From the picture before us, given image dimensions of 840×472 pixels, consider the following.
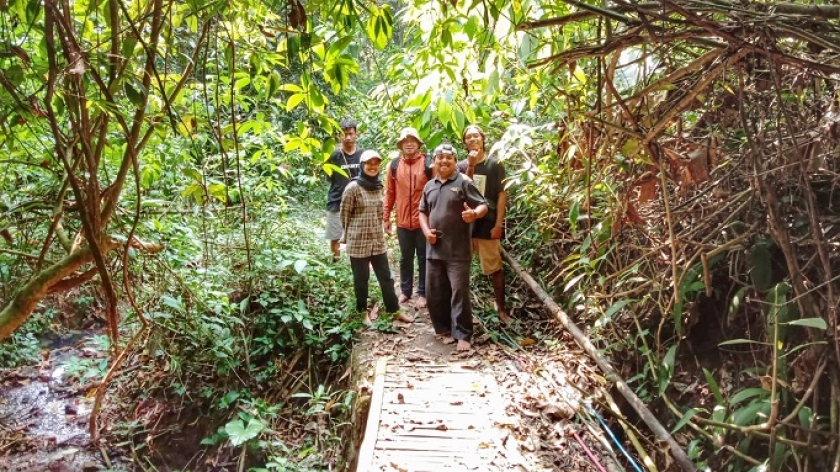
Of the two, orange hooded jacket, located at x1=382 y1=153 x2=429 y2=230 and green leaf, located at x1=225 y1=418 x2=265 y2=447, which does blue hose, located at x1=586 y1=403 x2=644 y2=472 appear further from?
green leaf, located at x1=225 y1=418 x2=265 y2=447

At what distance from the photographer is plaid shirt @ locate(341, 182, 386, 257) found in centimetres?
585

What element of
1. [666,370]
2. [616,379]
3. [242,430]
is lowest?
[242,430]

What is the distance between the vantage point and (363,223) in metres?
5.89

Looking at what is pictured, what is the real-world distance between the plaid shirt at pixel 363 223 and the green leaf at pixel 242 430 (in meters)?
1.92

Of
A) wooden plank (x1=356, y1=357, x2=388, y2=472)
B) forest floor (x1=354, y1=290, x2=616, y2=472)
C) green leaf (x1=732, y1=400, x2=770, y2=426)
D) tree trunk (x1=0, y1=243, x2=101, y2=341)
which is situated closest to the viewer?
tree trunk (x1=0, y1=243, x2=101, y2=341)

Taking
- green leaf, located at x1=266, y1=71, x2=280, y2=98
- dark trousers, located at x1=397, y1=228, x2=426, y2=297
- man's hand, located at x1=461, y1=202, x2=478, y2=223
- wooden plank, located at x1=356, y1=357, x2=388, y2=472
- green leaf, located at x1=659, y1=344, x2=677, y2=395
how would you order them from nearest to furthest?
green leaf, located at x1=266, y1=71, x2=280, y2=98
green leaf, located at x1=659, y1=344, x2=677, y2=395
wooden plank, located at x1=356, y1=357, x2=388, y2=472
man's hand, located at x1=461, y1=202, x2=478, y2=223
dark trousers, located at x1=397, y1=228, x2=426, y2=297

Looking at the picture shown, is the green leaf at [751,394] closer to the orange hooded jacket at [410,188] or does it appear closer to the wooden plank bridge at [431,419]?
the wooden plank bridge at [431,419]

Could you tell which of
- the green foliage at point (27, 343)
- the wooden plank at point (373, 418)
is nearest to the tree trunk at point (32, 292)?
the wooden plank at point (373, 418)

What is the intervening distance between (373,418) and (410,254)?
251 centimetres

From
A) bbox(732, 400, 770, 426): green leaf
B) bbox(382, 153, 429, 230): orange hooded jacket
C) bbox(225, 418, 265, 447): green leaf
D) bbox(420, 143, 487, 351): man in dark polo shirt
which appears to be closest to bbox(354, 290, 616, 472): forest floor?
bbox(420, 143, 487, 351): man in dark polo shirt

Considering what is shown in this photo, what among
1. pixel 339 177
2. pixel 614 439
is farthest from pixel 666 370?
pixel 339 177

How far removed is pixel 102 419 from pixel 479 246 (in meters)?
4.36

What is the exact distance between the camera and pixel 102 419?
582cm

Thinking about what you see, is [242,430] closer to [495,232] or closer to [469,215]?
[469,215]
